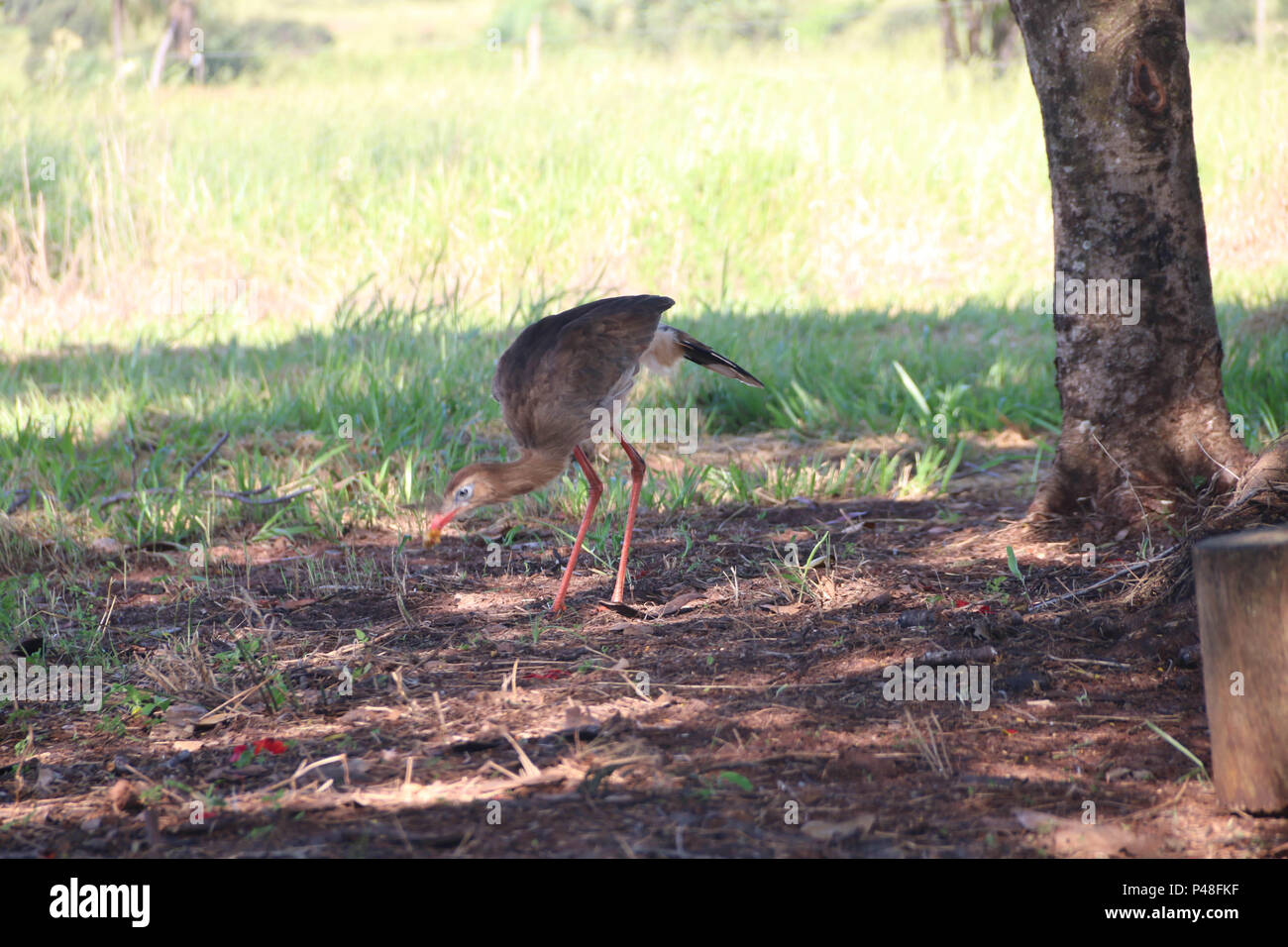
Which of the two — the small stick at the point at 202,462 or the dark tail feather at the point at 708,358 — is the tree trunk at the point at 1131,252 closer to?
the dark tail feather at the point at 708,358

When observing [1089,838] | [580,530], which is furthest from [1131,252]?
[1089,838]

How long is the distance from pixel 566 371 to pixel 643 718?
161cm

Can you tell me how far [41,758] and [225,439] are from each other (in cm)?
265

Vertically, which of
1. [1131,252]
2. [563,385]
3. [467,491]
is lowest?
[467,491]

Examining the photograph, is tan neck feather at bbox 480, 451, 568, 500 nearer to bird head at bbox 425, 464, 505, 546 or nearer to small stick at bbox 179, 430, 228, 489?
→ bird head at bbox 425, 464, 505, 546

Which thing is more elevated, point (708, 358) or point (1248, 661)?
point (708, 358)

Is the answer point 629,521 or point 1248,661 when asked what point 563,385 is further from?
point 1248,661

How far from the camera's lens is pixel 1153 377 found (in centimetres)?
369

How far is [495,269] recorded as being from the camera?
345 inches

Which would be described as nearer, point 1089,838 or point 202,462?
point 1089,838

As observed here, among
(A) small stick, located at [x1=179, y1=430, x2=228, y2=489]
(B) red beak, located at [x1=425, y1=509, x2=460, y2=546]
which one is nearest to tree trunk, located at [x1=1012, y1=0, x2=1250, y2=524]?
(B) red beak, located at [x1=425, y1=509, x2=460, y2=546]

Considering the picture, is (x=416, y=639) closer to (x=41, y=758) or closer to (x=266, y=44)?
(x=41, y=758)

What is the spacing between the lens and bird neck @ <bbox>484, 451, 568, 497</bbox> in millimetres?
3910

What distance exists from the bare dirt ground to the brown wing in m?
0.53
